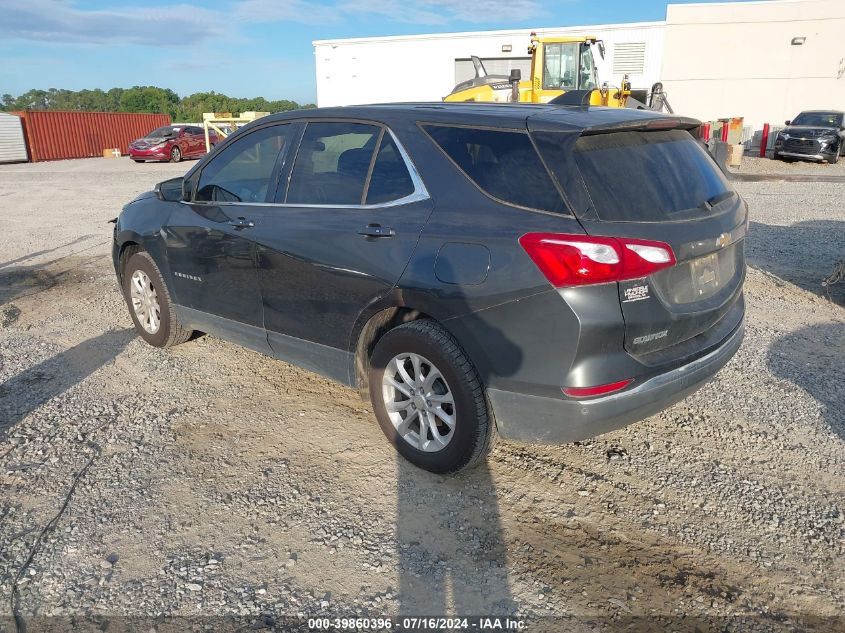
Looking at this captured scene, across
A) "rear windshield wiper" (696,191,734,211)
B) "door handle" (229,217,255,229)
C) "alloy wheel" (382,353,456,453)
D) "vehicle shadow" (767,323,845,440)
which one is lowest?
"vehicle shadow" (767,323,845,440)

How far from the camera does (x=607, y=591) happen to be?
8.76ft

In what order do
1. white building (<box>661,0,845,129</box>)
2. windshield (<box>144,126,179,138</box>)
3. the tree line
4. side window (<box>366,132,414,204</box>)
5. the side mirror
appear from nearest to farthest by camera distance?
side window (<box>366,132,414,204</box>)
the side mirror
windshield (<box>144,126,179,138</box>)
white building (<box>661,0,845,129</box>)
the tree line

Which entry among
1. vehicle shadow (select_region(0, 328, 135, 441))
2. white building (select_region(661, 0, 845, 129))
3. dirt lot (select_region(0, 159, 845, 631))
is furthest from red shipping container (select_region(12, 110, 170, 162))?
dirt lot (select_region(0, 159, 845, 631))

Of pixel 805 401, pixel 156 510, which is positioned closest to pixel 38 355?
pixel 156 510

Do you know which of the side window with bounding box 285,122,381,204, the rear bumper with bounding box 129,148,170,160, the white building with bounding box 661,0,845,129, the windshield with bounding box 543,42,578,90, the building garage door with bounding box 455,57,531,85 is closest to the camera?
the side window with bounding box 285,122,381,204

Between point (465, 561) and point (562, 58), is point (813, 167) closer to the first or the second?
point (562, 58)

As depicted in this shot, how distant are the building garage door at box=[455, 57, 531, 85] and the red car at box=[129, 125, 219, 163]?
12.6m

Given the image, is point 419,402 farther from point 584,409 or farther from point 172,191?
point 172,191

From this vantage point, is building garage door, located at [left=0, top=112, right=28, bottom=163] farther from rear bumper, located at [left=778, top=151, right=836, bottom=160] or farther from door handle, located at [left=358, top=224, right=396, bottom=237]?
door handle, located at [left=358, top=224, right=396, bottom=237]

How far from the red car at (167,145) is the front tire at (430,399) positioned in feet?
86.8

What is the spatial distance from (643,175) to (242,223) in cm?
240

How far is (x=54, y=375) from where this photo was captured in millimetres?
4824

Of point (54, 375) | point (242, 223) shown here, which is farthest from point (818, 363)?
point (54, 375)

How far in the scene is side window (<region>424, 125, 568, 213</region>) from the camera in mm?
2967
